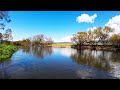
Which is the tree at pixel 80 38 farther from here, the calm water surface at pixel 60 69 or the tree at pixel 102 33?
the calm water surface at pixel 60 69

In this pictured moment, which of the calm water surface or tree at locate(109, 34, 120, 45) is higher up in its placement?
tree at locate(109, 34, 120, 45)

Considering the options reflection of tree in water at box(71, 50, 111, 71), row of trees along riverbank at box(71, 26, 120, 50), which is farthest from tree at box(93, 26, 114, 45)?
reflection of tree in water at box(71, 50, 111, 71)

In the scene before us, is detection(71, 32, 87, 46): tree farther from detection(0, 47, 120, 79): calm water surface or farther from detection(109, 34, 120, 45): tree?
detection(0, 47, 120, 79): calm water surface

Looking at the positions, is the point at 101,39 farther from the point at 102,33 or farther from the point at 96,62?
the point at 96,62

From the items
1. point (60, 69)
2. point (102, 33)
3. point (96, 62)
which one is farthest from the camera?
point (102, 33)

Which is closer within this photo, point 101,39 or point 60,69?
point 60,69

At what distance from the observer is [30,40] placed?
102 feet

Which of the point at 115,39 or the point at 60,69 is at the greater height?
the point at 115,39

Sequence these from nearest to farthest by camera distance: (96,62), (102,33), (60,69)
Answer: (60,69) → (96,62) → (102,33)

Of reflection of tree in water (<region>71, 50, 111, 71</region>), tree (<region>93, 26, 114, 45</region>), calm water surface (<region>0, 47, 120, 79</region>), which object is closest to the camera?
calm water surface (<region>0, 47, 120, 79</region>)

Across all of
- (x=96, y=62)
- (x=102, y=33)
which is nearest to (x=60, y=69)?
(x=96, y=62)
